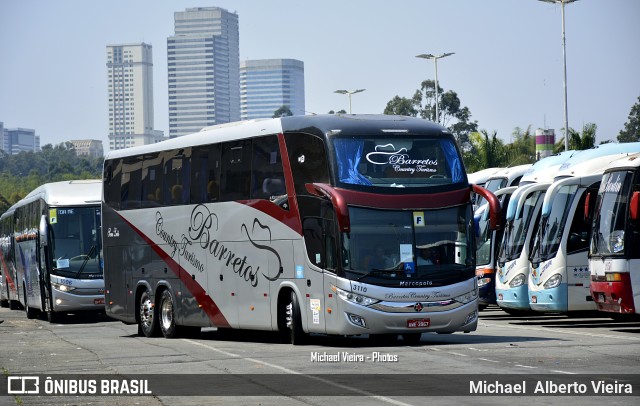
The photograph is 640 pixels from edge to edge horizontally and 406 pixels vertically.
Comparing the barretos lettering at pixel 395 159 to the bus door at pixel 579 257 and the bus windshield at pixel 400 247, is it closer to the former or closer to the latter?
the bus windshield at pixel 400 247

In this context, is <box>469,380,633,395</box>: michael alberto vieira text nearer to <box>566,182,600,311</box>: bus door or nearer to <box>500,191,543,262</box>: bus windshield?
<box>566,182,600,311</box>: bus door

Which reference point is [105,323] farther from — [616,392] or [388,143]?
[616,392]

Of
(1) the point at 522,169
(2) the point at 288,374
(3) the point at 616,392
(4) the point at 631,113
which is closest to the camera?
(3) the point at 616,392

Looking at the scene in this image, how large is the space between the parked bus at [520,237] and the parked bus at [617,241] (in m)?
4.25

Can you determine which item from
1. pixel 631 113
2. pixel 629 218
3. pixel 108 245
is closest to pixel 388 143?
pixel 629 218

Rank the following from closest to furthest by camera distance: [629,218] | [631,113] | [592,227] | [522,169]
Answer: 1. [629,218]
2. [592,227]
3. [522,169]
4. [631,113]

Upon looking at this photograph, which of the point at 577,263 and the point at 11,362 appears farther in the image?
the point at 577,263

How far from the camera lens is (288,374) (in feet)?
54.5

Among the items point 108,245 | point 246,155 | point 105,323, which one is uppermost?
point 246,155

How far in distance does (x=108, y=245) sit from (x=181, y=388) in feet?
47.6

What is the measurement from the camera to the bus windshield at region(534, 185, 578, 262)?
26906 millimetres

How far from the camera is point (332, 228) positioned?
67.4 feet

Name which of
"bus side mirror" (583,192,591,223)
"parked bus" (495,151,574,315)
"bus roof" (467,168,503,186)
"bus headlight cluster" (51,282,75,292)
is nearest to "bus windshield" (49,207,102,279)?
"bus headlight cluster" (51,282,75,292)

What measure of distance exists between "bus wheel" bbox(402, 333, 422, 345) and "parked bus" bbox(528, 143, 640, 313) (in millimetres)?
5104
